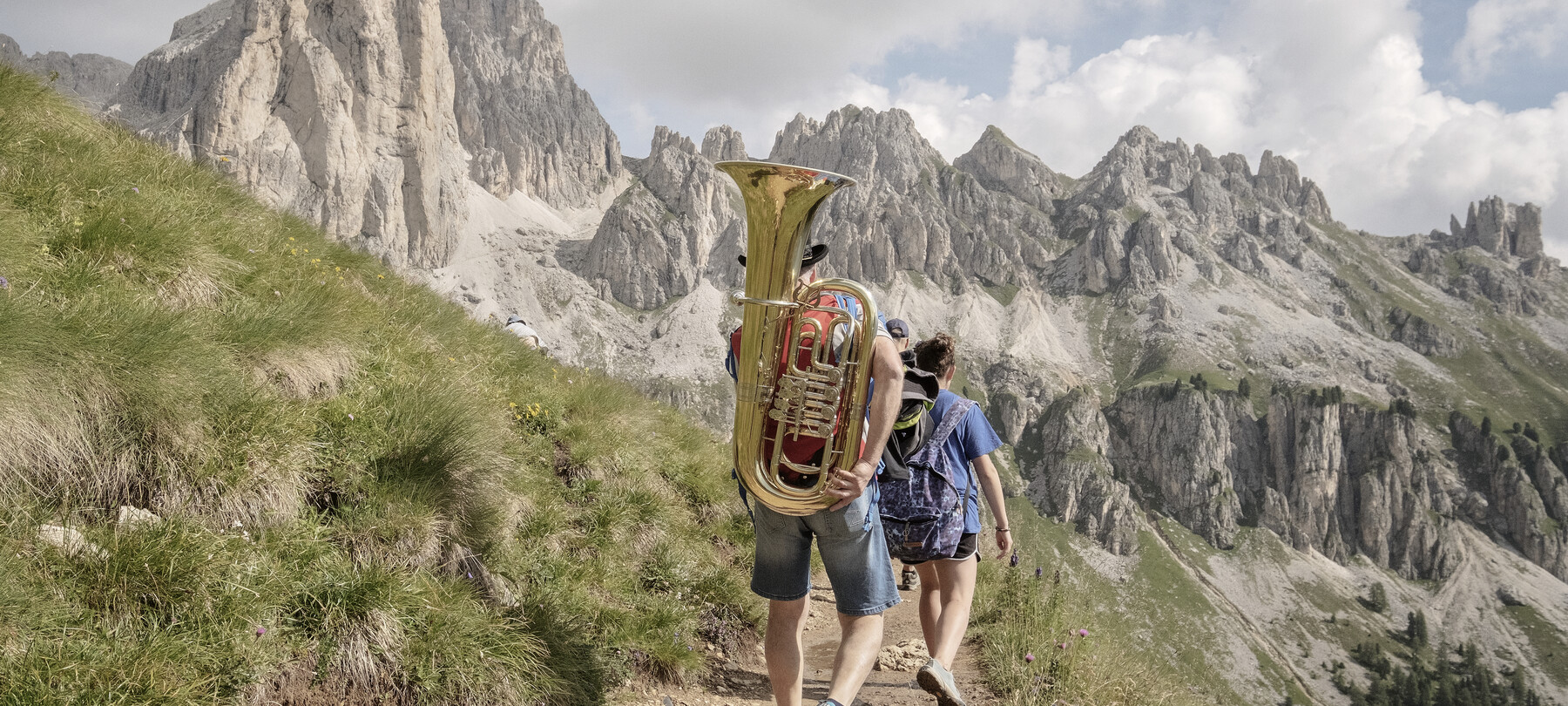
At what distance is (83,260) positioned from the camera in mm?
4609

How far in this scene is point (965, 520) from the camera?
5414 millimetres

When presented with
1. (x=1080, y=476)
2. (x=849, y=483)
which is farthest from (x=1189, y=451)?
(x=849, y=483)

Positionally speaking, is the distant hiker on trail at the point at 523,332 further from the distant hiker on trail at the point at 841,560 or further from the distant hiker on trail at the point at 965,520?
the distant hiker on trail at the point at 841,560

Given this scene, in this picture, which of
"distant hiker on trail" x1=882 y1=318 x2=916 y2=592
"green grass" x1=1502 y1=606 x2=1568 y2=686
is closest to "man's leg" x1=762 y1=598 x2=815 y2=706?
"distant hiker on trail" x1=882 y1=318 x2=916 y2=592

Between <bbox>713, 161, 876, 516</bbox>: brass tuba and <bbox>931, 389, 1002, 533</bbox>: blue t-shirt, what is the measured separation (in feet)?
5.93

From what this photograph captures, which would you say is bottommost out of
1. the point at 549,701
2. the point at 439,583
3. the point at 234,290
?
the point at 549,701

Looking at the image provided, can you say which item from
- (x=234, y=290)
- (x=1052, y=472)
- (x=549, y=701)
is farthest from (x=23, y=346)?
(x=1052, y=472)

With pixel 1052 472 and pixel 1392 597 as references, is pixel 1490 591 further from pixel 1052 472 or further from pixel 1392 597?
pixel 1052 472

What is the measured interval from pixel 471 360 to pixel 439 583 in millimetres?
3680

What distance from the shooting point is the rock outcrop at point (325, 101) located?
370 feet

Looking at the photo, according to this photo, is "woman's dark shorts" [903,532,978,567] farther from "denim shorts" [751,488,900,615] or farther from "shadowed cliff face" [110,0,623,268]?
"shadowed cliff face" [110,0,623,268]

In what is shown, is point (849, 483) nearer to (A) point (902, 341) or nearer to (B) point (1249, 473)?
(A) point (902, 341)

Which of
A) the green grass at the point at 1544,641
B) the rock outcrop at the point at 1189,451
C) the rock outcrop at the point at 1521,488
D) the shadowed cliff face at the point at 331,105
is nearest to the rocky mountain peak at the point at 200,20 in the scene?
the shadowed cliff face at the point at 331,105

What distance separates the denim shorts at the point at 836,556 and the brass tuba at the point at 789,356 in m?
0.23
